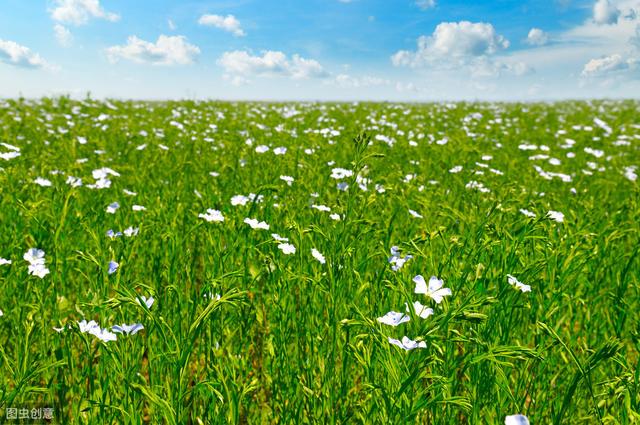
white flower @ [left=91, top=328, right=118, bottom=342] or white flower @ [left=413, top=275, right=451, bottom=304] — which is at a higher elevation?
white flower @ [left=413, top=275, right=451, bottom=304]

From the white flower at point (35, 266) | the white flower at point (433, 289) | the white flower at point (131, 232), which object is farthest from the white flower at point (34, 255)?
the white flower at point (433, 289)

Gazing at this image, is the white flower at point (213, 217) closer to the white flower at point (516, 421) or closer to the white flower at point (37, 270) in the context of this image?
the white flower at point (37, 270)

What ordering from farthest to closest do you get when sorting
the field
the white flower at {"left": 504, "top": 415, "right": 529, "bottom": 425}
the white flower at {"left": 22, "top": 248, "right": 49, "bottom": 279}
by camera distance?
the white flower at {"left": 22, "top": 248, "right": 49, "bottom": 279} < the field < the white flower at {"left": 504, "top": 415, "right": 529, "bottom": 425}

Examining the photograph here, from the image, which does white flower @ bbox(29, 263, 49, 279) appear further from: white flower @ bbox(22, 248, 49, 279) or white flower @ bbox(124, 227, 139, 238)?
white flower @ bbox(124, 227, 139, 238)

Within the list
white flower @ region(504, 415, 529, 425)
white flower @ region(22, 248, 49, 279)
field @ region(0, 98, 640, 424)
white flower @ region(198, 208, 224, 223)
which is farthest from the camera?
white flower @ region(198, 208, 224, 223)

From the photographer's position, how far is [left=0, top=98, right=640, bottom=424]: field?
1565 mm

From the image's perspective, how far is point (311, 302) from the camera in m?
2.21

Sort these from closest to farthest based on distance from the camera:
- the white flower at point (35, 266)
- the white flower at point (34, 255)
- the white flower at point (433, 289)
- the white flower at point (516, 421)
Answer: the white flower at point (516, 421) → the white flower at point (433, 289) → the white flower at point (35, 266) → the white flower at point (34, 255)

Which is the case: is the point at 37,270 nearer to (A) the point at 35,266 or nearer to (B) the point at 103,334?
(A) the point at 35,266

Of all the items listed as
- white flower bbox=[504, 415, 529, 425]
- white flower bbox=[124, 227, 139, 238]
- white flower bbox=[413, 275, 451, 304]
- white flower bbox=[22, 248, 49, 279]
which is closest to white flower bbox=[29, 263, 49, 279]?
white flower bbox=[22, 248, 49, 279]

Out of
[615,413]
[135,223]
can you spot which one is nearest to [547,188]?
[615,413]

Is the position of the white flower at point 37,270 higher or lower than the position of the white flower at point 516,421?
higher

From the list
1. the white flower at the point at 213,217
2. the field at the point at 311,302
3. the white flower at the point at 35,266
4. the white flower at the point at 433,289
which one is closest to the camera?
the field at the point at 311,302

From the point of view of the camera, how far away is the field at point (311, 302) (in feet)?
5.14
